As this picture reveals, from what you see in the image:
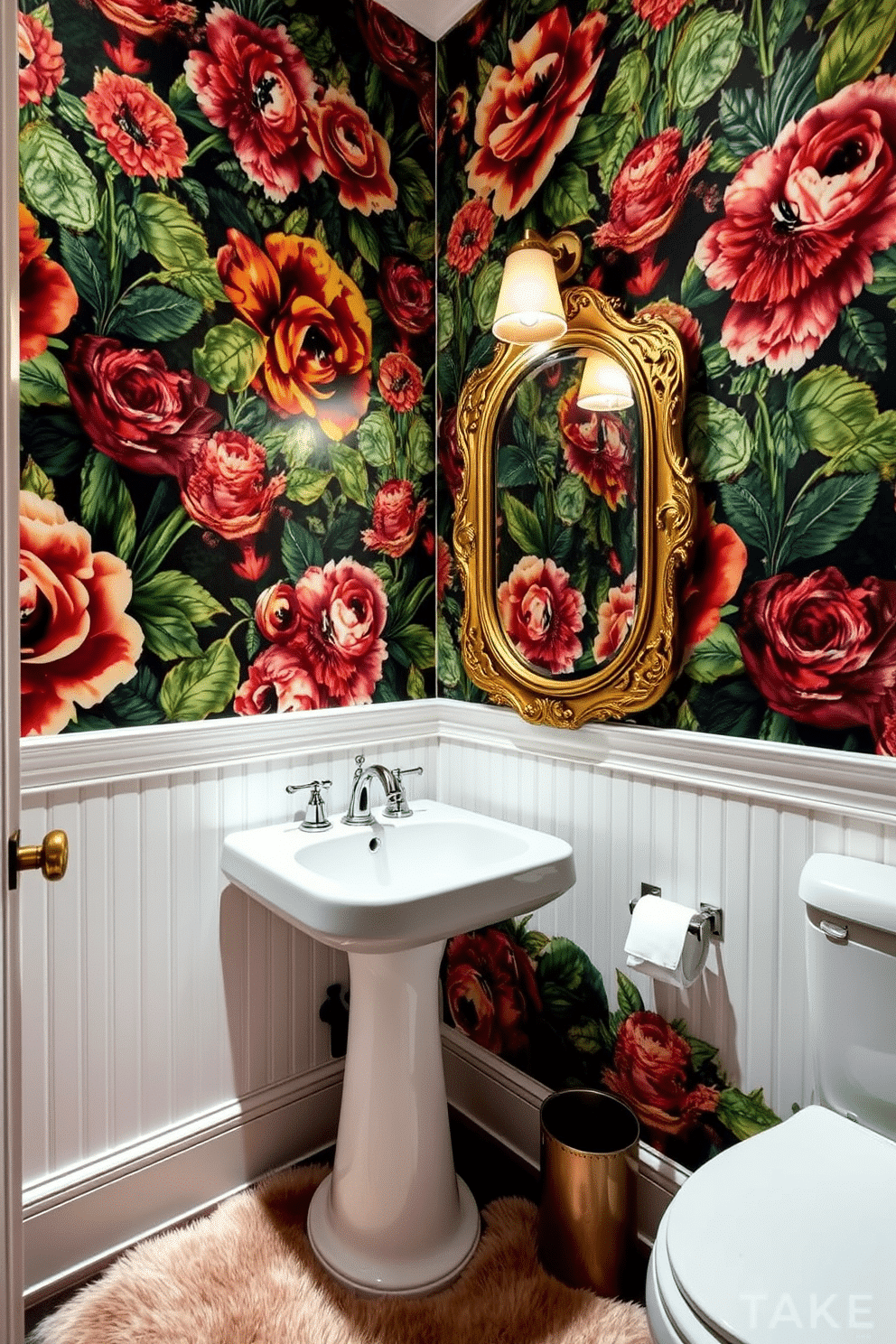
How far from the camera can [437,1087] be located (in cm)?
152

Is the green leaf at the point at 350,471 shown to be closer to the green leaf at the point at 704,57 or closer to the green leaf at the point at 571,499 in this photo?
the green leaf at the point at 571,499

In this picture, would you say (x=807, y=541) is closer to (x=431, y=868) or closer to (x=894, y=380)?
(x=894, y=380)

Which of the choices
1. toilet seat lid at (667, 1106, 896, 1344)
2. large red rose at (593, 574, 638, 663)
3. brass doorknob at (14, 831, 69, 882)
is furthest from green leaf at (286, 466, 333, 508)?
toilet seat lid at (667, 1106, 896, 1344)

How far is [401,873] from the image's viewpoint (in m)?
1.68

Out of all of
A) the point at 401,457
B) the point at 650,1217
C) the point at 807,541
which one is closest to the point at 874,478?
the point at 807,541

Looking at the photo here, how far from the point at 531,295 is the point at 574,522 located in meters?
0.44

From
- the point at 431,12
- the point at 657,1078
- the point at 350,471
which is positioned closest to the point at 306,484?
the point at 350,471

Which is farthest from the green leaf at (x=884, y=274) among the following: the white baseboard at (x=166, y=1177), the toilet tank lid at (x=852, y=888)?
the white baseboard at (x=166, y=1177)

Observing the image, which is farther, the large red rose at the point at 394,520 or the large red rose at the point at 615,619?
the large red rose at the point at 394,520

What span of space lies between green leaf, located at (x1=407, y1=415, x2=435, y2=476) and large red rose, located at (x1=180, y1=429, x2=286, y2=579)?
37cm

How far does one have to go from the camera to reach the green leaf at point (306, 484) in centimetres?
172

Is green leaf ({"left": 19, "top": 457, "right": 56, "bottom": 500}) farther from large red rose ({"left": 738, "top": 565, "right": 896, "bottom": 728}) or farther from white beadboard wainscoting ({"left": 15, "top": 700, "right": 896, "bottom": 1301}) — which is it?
large red rose ({"left": 738, "top": 565, "right": 896, "bottom": 728})

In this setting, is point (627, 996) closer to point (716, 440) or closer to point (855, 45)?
point (716, 440)

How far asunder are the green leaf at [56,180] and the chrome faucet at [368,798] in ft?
3.77
